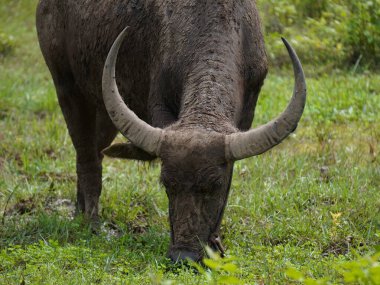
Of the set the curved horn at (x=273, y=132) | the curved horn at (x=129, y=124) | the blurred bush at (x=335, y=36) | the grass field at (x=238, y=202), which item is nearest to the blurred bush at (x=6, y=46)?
the grass field at (x=238, y=202)

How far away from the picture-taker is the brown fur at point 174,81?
6137 millimetres

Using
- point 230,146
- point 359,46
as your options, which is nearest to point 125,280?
point 230,146

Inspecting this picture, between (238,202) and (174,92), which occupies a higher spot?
(174,92)

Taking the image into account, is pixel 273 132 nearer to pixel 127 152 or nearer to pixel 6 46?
pixel 127 152

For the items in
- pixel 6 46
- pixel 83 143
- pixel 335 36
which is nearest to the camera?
pixel 83 143

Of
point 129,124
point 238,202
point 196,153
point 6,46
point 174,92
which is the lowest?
point 238,202

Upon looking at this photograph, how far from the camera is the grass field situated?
6.17m

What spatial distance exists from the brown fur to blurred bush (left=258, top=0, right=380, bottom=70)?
4429 mm

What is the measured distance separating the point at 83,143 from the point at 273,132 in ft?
10.1

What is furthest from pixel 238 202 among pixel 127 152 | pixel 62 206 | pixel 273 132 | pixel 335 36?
pixel 335 36

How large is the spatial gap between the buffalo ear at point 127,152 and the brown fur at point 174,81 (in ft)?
0.07

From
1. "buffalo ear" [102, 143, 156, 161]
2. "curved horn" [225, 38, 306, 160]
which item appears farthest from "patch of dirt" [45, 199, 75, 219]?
"curved horn" [225, 38, 306, 160]

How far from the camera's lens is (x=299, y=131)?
10.5 meters

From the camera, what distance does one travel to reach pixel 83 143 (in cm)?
865
